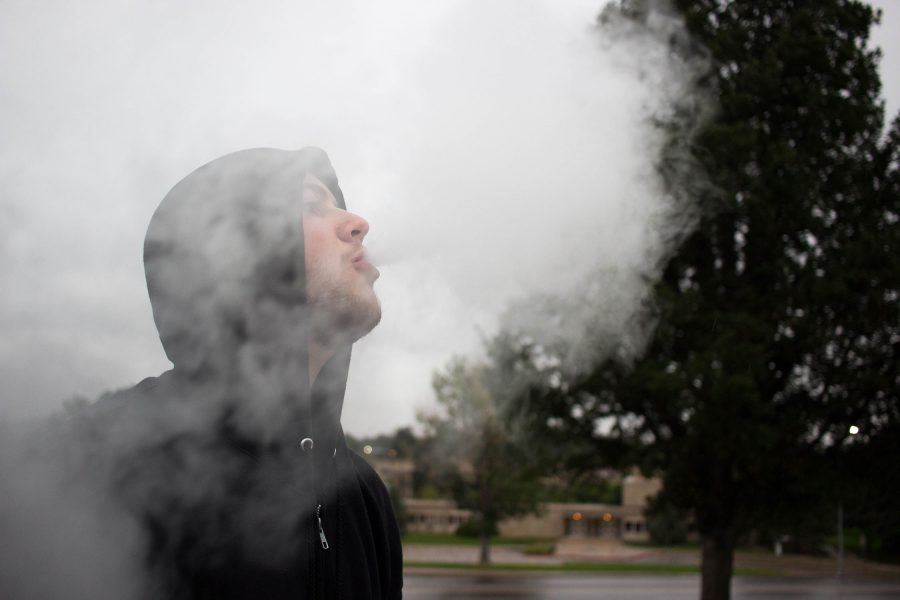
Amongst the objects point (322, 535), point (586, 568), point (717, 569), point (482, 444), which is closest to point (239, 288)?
point (322, 535)

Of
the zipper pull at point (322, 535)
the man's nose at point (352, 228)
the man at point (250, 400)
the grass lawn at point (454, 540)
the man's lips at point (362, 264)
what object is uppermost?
the man's nose at point (352, 228)

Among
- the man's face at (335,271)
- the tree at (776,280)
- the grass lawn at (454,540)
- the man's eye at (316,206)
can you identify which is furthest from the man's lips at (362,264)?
the grass lawn at (454,540)

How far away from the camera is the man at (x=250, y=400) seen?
5.34ft

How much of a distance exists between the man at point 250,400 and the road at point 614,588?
702 inches

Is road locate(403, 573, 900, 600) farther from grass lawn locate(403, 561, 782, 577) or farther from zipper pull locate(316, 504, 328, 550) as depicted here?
zipper pull locate(316, 504, 328, 550)

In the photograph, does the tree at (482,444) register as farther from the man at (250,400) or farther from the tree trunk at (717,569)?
the man at (250,400)

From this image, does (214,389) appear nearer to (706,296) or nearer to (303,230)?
(303,230)

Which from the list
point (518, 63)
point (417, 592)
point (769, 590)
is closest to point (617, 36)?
point (518, 63)

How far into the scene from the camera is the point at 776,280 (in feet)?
40.1

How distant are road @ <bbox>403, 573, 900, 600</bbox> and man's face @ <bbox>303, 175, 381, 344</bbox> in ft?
58.9

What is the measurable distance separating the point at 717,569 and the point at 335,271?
555 inches

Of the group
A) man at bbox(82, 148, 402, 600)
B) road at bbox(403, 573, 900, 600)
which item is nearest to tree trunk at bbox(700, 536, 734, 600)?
road at bbox(403, 573, 900, 600)

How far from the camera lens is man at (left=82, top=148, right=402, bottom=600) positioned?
5.34ft

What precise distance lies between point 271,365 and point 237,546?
42 cm
